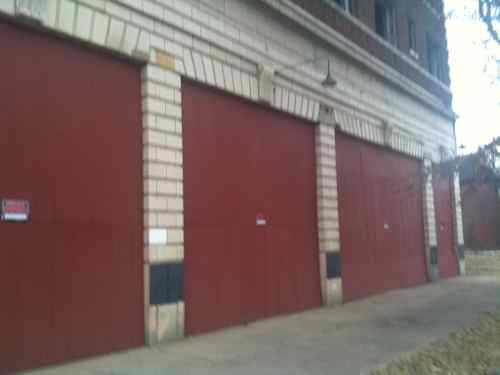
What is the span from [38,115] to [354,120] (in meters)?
9.43

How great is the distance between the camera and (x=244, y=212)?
10.5 m

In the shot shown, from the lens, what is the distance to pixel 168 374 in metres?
6.56

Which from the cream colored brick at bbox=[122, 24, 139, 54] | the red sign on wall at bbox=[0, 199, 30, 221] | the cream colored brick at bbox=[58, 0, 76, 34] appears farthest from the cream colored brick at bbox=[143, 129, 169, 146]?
the red sign on wall at bbox=[0, 199, 30, 221]

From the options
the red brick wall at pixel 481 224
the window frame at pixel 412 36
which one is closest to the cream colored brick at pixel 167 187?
the window frame at pixel 412 36

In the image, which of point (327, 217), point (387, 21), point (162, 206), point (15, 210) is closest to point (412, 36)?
point (387, 21)

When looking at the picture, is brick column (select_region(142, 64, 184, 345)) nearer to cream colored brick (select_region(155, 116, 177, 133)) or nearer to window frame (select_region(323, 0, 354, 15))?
cream colored brick (select_region(155, 116, 177, 133))

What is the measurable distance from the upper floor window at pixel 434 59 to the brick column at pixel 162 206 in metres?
15.5

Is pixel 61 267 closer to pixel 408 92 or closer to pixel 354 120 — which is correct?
pixel 354 120

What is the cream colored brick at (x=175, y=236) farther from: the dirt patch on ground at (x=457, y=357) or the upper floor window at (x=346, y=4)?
the upper floor window at (x=346, y=4)

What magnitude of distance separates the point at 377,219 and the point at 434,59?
988 cm

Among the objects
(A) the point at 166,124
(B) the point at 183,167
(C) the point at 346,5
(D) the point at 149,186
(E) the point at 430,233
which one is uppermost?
(C) the point at 346,5

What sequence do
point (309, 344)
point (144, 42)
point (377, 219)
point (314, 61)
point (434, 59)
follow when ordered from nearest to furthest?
point (309, 344)
point (144, 42)
point (314, 61)
point (377, 219)
point (434, 59)

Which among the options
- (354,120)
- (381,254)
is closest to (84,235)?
(354,120)

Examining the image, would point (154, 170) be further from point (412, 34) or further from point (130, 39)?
point (412, 34)
